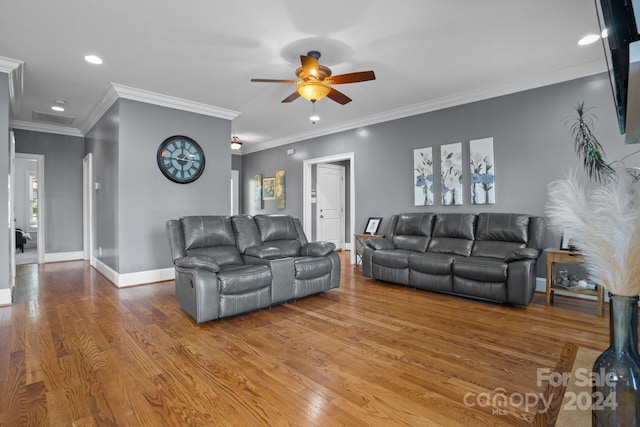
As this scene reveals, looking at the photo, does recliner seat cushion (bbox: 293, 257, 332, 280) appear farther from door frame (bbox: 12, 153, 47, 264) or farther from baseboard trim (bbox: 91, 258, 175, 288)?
door frame (bbox: 12, 153, 47, 264)

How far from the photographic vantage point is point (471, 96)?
15.1 feet

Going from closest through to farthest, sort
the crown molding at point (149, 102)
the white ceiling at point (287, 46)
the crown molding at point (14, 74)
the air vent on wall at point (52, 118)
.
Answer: the white ceiling at point (287, 46) < the crown molding at point (14, 74) < the crown molding at point (149, 102) < the air vent on wall at point (52, 118)

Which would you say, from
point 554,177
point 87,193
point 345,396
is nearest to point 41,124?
point 87,193

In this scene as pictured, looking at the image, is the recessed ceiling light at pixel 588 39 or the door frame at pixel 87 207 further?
the door frame at pixel 87 207

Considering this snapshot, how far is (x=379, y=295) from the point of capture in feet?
13.2

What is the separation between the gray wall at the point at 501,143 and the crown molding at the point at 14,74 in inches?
164

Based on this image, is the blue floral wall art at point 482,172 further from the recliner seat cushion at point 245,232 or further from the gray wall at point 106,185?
the gray wall at point 106,185

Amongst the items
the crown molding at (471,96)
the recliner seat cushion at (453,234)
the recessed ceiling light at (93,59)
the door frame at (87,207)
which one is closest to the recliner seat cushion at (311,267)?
the recliner seat cushion at (453,234)

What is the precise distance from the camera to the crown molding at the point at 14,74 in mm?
3566

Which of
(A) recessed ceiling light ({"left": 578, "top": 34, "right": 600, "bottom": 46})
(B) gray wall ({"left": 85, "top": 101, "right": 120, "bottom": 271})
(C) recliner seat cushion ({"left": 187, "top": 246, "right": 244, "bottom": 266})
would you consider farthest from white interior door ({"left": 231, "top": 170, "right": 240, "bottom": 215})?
(A) recessed ceiling light ({"left": 578, "top": 34, "right": 600, "bottom": 46})

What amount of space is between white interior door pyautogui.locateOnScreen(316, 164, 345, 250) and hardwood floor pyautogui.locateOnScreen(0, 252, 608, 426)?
403 cm

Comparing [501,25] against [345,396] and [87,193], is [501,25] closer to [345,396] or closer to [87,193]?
[345,396]

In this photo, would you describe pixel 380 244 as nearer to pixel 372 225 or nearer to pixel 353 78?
pixel 372 225

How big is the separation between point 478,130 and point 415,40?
1.99 metres
